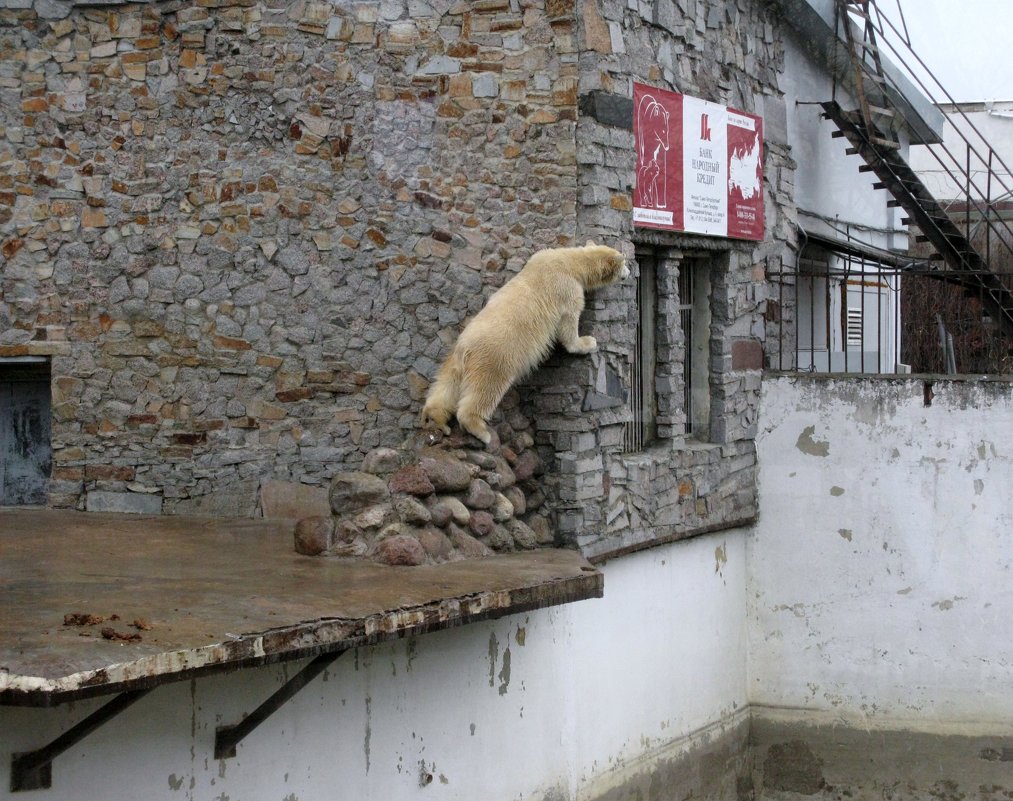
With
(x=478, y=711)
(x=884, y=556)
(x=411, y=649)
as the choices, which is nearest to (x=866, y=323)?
(x=884, y=556)

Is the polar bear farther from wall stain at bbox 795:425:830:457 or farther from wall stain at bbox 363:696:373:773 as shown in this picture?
wall stain at bbox 795:425:830:457

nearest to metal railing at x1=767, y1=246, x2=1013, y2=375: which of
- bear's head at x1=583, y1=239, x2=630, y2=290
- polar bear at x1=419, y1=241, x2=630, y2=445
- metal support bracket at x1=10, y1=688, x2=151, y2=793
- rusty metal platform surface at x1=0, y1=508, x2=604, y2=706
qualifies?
bear's head at x1=583, y1=239, x2=630, y2=290

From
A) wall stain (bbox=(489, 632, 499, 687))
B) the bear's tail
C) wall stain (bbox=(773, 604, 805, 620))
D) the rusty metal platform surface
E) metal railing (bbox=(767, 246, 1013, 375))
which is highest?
metal railing (bbox=(767, 246, 1013, 375))

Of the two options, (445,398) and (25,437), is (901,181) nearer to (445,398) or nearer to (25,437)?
(445,398)

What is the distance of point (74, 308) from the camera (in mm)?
9094

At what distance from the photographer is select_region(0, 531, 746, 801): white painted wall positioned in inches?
241

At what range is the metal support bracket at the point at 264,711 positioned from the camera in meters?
6.27

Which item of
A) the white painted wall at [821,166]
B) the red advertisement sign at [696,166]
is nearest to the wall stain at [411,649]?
the red advertisement sign at [696,166]

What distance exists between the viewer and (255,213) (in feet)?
28.5

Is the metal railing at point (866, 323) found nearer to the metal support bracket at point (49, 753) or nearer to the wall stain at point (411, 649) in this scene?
the wall stain at point (411, 649)

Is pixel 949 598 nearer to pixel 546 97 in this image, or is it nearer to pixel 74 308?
pixel 546 97

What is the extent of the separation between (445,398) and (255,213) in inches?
73.3

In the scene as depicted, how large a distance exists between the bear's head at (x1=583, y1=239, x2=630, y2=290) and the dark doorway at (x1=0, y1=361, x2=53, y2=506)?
392 centimetres

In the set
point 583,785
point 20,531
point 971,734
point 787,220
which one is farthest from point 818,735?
point 20,531
